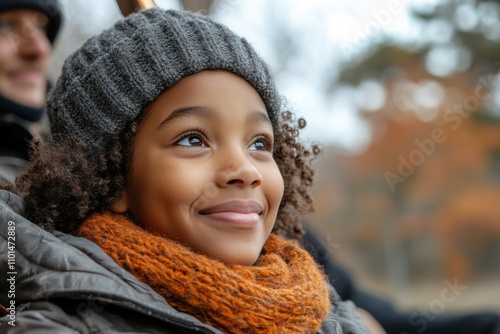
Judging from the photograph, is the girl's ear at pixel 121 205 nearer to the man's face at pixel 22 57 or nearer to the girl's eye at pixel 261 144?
the girl's eye at pixel 261 144

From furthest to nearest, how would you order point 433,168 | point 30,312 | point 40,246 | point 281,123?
1. point 433,168
2. point 281,123
3. point 40,246
4. point 30,312

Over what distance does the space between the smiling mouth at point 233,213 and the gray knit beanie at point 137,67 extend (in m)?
0.28

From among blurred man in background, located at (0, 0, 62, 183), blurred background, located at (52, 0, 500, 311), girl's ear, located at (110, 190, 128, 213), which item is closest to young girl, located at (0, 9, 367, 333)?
girl's ear, located at (110, 190, 128, 213)

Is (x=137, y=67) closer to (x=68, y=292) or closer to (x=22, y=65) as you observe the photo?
(x=68, y=292)

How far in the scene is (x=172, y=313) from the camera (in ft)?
4.12

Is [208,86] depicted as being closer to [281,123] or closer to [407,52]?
[281,123]

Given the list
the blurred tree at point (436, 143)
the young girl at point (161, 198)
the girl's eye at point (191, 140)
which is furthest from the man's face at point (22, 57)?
the blurred tree at point (436, 143)

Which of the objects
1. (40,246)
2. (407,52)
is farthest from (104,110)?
(407,52)

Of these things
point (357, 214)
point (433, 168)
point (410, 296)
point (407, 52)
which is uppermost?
point (407, 52)

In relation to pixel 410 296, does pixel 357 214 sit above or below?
above

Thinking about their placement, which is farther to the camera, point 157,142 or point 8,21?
point 8,21

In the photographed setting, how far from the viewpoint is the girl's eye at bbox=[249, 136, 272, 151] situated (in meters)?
1.53

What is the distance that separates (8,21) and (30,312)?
173 cm

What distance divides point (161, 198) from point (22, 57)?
1458 millimetres
